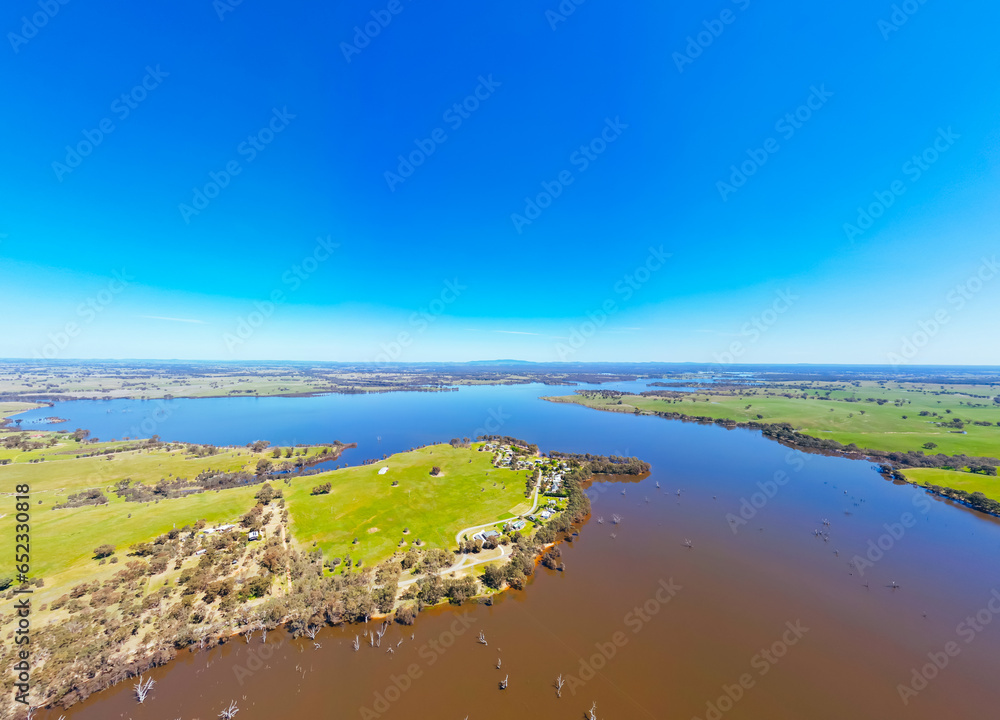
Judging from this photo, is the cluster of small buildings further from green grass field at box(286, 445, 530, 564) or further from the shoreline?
the shoreline

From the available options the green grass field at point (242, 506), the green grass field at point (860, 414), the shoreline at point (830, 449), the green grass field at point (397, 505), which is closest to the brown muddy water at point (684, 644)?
the green grass field at point (397, 505)

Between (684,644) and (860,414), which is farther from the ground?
(860,414)

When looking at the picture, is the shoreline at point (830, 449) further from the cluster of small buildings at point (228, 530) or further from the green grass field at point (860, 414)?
the cluster of small buildings at point (228, 530)

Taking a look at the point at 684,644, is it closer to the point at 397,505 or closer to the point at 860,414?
the point at 397,505

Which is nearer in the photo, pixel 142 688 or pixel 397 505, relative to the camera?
pixel 142 688

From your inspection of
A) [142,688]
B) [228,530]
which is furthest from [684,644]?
[228,530]

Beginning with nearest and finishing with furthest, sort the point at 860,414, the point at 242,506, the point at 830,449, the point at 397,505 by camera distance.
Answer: the point at 242,506 < the point at 397,505 < the point at 830,449 < the point at 860,414

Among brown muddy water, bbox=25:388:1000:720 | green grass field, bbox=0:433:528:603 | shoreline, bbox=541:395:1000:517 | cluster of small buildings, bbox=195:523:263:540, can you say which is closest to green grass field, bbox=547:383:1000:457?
shoreline, bbox=541:395:1000:517
